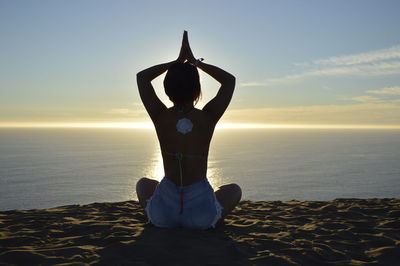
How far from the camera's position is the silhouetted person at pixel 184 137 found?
4.31 metres

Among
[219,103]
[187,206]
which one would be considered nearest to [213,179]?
[187,206]

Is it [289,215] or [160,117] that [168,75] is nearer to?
[160,117]

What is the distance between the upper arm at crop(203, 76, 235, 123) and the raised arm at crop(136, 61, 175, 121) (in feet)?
1.99

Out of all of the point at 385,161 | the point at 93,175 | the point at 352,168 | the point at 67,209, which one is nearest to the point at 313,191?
the point at 352,168

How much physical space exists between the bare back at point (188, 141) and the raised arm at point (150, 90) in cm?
10

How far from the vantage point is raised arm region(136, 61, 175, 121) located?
4.53 meters

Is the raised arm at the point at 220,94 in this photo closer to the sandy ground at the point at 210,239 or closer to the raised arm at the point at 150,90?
the raised arm at the point at 150,90

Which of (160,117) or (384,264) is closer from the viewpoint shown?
(384,264)

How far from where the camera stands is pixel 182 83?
4.21m

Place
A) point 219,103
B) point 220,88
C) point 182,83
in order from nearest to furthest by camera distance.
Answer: point 182,83
point 219,103
point 220,88

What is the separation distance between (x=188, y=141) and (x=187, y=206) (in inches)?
35.6

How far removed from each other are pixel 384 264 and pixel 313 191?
3503 inches

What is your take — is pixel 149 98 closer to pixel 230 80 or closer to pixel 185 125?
pixel 185 125

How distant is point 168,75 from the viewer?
428cm
